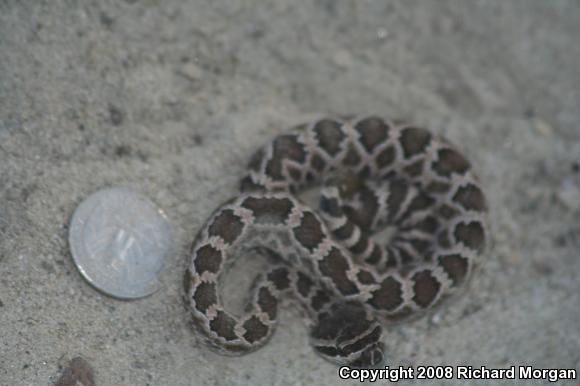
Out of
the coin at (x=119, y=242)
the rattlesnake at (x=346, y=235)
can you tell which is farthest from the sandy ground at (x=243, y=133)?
the rattlesnake at (x=346, y=235)

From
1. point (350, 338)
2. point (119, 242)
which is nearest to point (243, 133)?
point (119, 242)

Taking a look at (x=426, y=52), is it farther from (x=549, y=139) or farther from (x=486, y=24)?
(x=549, y=139)

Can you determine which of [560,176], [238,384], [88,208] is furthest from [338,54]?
[238,384]

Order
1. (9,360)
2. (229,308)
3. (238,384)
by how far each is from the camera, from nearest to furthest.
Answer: (9,360) → (238,384) → (229,308)

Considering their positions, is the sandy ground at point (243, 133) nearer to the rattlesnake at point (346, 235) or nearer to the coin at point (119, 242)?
the coin at point (119, 242)

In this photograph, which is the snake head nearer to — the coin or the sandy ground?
the sandy ground

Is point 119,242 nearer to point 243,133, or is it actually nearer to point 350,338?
point 243,133
